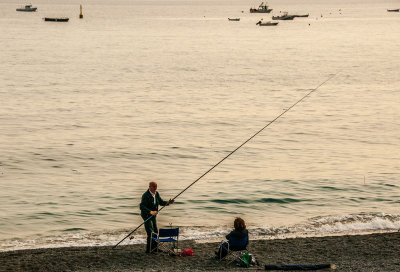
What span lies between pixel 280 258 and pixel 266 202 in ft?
22.5

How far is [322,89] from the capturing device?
46.9m

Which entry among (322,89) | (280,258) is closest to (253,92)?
(322,89)

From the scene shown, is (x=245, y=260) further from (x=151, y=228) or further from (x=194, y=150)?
(x=194, y=150)

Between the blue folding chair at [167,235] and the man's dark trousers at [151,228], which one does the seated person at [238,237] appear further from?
the man's dark trousers at [151,228]

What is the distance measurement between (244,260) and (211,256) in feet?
3.81

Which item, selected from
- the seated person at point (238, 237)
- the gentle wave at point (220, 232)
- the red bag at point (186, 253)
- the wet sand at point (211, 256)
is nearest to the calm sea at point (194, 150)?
the gentle wave at point (220, 232)

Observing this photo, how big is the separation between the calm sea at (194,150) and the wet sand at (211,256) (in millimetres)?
1542

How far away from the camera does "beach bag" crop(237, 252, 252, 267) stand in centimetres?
1148

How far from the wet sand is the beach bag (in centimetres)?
11

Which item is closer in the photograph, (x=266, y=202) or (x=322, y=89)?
(x=266, y=202)

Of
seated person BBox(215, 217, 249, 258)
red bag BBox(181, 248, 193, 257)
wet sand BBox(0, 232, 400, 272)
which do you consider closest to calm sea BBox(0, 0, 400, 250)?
wet sand BBox(0, 232, 400, 272)

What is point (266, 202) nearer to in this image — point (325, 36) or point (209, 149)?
point (209, 149)

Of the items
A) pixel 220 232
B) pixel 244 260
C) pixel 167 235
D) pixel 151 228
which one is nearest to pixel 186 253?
pixel 167 235

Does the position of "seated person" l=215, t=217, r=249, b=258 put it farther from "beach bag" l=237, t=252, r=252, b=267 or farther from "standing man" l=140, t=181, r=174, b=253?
"standing man" l=140, t=181, r=174, b=253
